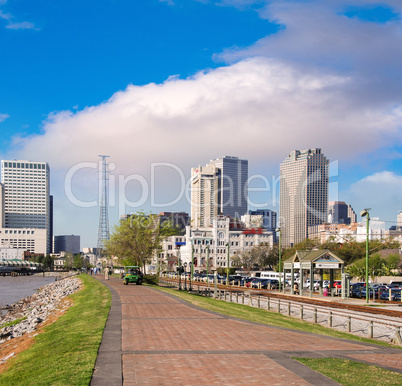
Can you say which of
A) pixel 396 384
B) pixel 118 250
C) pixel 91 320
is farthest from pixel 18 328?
pixel 118 250

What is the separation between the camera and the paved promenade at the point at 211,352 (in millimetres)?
11430

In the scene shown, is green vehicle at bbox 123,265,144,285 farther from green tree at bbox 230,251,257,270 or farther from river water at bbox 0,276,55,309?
green tree at bbox 230,251,257,270

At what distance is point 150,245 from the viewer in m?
62.5

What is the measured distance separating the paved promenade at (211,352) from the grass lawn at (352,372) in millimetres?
358

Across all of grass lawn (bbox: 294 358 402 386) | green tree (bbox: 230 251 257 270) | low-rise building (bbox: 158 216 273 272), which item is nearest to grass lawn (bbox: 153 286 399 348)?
grass lawn (bbox: 294 358 402 386)

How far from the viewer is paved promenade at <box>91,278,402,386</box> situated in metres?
11.4

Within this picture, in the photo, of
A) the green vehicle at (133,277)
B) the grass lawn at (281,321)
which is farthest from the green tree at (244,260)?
the grass lawn at (281,321)

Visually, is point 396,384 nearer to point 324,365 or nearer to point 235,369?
point 324,365

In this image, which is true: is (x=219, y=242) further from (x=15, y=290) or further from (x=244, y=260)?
(x=15, y=290)

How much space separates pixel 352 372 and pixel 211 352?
13.2 ft

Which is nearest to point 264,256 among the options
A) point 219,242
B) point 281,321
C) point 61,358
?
point 219,242

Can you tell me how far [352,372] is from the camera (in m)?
12.3

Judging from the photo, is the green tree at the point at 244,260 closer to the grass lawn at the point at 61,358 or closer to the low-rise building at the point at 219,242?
the low-rise building at the point at 219,242

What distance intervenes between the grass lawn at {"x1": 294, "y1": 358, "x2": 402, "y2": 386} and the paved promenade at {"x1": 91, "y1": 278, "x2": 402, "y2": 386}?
1.17 feet
